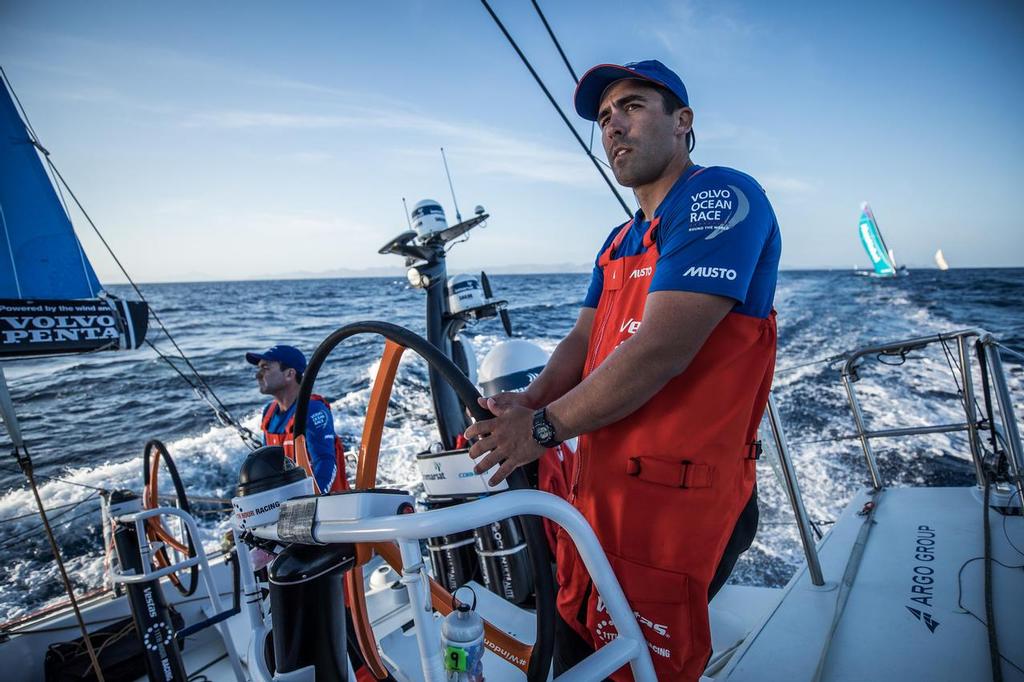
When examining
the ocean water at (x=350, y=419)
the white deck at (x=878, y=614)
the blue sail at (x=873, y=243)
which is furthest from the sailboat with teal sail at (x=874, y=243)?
the white deck at (x=878, y=614)

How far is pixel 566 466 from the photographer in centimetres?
231

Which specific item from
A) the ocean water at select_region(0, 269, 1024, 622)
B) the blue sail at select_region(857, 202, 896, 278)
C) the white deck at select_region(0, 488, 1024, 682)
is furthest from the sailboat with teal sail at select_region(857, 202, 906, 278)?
the white deck at select_region(0, 488, 1024, 682)

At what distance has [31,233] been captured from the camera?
115 inches

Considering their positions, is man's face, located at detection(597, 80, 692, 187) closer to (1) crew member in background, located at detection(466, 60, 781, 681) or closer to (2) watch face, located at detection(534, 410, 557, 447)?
(1) crew member in background, located at detection(466, 60, 781, 681)

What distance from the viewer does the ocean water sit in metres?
4.87

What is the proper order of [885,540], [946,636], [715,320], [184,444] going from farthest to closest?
[184,444] → [885,540] → [946,636] → [715,320]

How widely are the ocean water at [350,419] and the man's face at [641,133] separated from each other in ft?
8.41

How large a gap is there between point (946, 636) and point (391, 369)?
193cm

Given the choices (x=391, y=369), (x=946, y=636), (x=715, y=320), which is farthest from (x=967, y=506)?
(x=391, y=369)

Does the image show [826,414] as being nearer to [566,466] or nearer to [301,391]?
[566,466]

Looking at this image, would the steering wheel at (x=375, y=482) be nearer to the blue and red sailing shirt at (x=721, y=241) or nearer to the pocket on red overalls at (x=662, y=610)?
the pocket on red overalls at (x=662, y=610)

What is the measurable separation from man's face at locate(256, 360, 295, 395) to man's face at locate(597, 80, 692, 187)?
2.93 m

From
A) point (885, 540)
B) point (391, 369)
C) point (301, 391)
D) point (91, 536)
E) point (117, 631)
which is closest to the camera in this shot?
point (301, 391)

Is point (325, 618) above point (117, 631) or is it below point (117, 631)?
above
